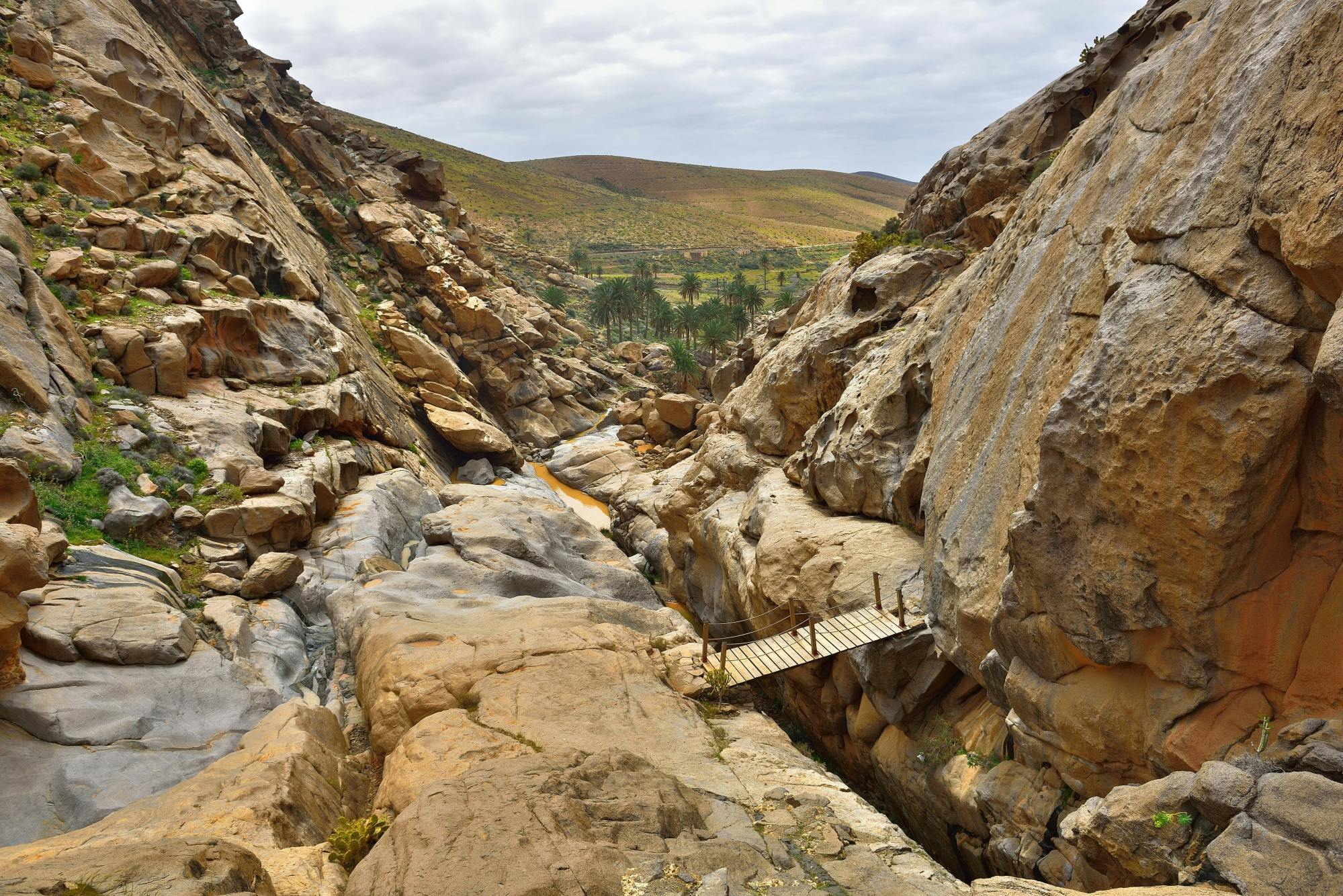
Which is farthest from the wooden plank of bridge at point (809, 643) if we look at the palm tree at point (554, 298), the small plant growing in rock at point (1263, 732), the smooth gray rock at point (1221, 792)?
the palm tree at point (554, 298)

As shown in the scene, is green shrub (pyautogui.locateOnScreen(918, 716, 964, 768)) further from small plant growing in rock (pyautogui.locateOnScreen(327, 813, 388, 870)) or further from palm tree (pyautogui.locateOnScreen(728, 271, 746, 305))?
palm tree (pyautogui.locateOnScreen(728, 271, 746, 305))

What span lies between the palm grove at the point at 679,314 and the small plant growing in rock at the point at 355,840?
52131 mm

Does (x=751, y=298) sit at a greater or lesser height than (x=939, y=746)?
greater

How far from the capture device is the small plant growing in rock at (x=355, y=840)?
923 centimetres

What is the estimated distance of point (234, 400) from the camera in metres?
27.5

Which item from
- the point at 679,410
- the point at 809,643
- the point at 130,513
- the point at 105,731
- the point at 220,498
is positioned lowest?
the point at 105,731

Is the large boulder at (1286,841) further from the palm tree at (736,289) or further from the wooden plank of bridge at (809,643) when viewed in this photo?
the palm tree at (736,289)

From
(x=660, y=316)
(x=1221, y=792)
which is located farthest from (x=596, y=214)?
(x=1221, y=792)

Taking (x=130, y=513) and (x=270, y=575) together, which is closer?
(x=130, y=513)

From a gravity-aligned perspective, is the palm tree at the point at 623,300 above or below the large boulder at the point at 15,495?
above

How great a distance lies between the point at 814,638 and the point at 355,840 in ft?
30.8

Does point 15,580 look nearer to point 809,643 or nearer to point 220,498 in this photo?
point 220,498

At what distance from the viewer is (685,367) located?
60.6 metres

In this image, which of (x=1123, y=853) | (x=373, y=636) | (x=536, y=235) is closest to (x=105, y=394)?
(x=373, y=636)
